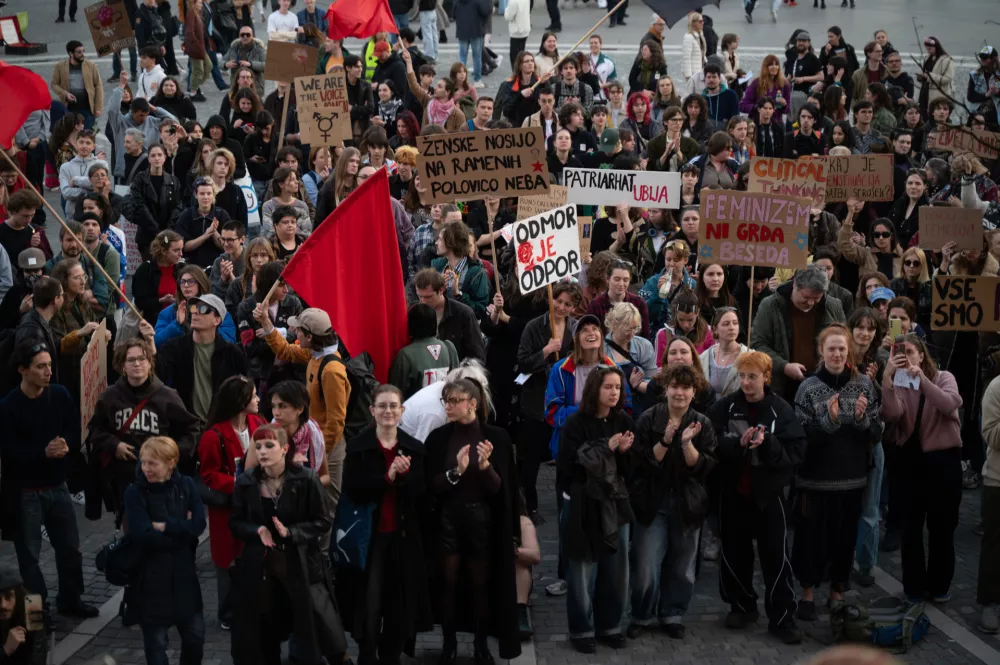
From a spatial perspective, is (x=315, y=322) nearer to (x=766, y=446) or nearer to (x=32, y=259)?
(x=766, y=446)

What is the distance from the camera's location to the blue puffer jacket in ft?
29.2

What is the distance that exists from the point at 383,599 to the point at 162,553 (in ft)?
4.27

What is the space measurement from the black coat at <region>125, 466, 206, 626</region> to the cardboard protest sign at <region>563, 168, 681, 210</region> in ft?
19.5

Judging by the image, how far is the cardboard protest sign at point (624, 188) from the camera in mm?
12438

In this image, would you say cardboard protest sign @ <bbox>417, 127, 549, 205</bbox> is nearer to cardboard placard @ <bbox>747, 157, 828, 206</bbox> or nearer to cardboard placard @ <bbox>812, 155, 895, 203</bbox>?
cardboard placard @ <bbox>747, 157, 828, 206</bbox>

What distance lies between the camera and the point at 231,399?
26.7 ft

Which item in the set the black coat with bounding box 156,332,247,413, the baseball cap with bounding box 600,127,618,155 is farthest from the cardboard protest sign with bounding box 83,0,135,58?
the black coat with bounding box 156,332,247,413

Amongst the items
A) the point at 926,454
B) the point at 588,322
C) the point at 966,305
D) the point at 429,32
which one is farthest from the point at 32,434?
the point at 429,32

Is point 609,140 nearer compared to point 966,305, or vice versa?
point 966,305

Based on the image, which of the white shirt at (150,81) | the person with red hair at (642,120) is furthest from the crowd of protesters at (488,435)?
the white shirt at (150,81)

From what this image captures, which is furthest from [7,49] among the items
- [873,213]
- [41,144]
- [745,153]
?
[873,213]

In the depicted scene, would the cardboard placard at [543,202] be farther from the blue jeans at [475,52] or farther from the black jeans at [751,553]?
the blue jeans at [475,52]

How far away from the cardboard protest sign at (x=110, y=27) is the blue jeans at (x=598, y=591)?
13009 mm

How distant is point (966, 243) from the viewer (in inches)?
448
